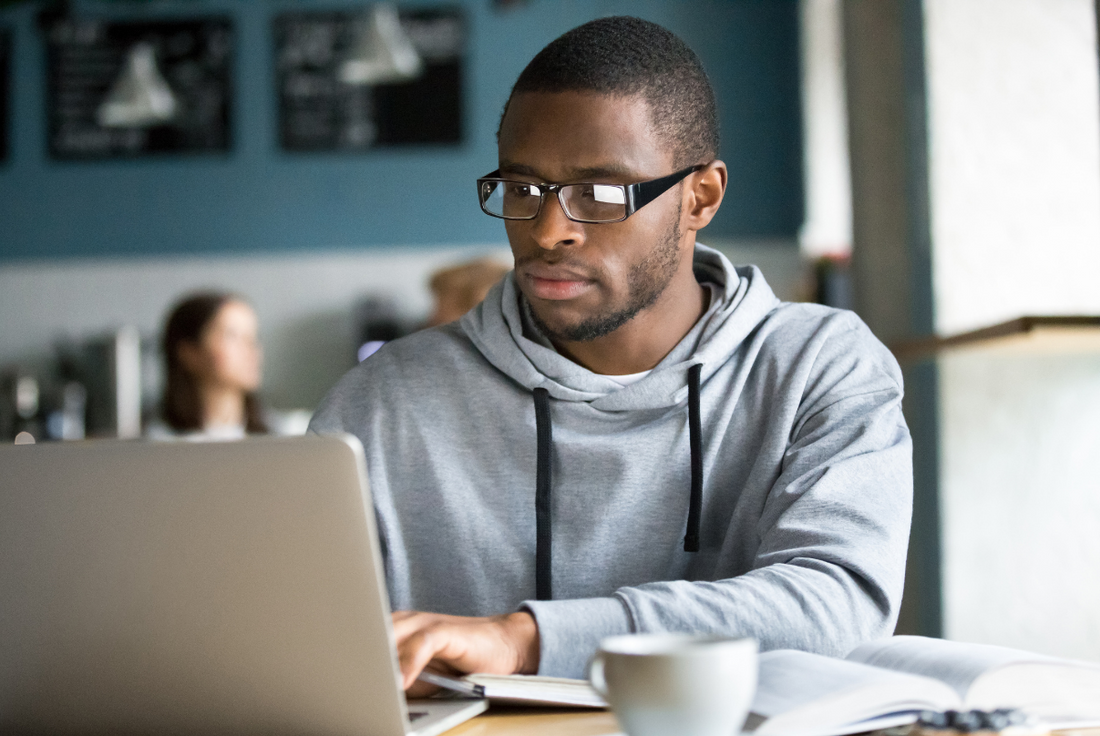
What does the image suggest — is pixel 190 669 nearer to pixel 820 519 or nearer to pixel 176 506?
pixel 176 506

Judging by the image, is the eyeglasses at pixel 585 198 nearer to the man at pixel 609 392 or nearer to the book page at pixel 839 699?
the man at pixel 609 392

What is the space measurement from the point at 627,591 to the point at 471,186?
3.66 meters

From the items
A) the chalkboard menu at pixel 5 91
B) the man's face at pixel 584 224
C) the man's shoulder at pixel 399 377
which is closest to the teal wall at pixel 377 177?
the chalkboard menu at pixel 5 91

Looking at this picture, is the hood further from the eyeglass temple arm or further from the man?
the eyeglass temple arm

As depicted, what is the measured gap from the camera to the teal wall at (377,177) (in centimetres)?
454

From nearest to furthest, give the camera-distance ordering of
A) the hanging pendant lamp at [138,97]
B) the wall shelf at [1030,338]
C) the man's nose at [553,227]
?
1. the man's nose at [553,227]
2. the wall shelf at [1030,338]
3. the hanging pendant lamp at [138,97]

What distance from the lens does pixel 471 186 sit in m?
4.50

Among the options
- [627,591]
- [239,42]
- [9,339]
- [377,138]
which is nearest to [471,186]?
[377,138]

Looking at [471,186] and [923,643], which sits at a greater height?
[471,186]

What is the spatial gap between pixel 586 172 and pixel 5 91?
164 inches

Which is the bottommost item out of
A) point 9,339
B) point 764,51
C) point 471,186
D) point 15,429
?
point 15,429

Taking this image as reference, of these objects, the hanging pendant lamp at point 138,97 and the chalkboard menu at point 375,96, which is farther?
the chalkboard menu at point 375,96

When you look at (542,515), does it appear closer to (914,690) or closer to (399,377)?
(399,377)

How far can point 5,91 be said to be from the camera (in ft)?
15.2
